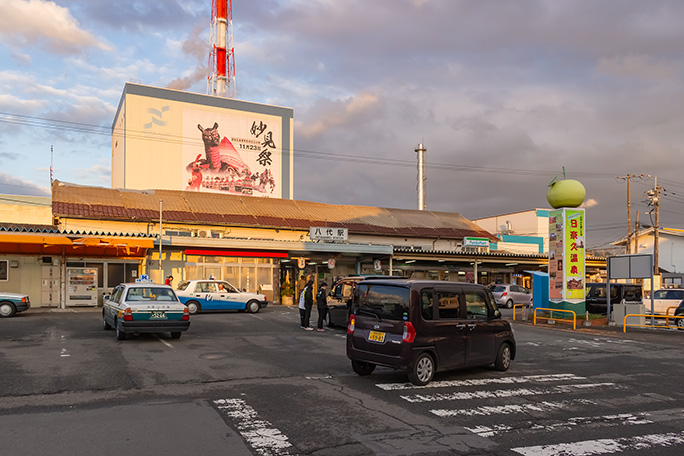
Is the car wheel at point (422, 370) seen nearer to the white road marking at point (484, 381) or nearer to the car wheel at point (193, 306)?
the white road marking at point (484, 381)

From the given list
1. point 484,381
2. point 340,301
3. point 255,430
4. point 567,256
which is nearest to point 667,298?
point 567,256

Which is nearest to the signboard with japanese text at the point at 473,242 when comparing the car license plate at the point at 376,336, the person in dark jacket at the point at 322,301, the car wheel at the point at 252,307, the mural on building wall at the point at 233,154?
the car wheel at the point at 252,307

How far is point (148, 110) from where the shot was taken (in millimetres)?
62406

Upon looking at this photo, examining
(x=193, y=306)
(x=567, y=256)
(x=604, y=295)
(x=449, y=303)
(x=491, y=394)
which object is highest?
(x=567, y=256)

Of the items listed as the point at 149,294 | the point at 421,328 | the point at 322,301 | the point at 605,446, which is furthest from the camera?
the point at 322,301

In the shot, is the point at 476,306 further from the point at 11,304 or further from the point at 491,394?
the point at 11,304

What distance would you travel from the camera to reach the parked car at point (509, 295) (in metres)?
35.5

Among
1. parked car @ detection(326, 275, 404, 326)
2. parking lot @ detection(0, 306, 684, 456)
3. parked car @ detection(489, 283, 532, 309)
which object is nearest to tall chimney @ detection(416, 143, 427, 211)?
parked car @ detection(489, 283, 532, 309)

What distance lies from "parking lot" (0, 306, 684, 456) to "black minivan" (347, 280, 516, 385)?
39 cm

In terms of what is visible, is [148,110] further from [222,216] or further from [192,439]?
[192,439]

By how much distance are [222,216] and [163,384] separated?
1153 inches

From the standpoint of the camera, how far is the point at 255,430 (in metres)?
6.68

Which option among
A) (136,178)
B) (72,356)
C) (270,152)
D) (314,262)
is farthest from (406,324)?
(270,152)

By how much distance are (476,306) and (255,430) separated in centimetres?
563
